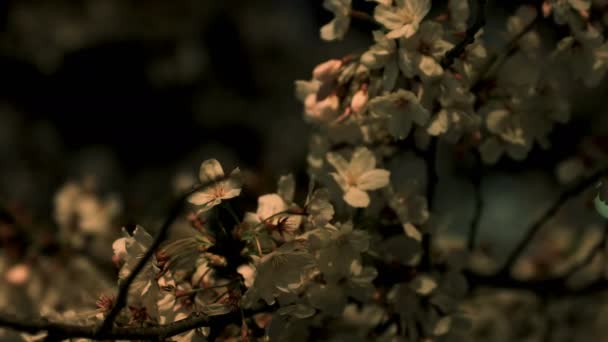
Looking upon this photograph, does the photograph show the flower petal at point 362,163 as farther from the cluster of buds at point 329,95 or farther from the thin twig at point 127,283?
the thin twig at point 127,283

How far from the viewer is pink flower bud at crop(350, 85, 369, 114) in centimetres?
165

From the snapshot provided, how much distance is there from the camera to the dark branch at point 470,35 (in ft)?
4.93

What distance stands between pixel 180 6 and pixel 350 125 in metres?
3.43

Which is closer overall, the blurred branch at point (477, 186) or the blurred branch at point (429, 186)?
the blurred branch at point (429, 186)

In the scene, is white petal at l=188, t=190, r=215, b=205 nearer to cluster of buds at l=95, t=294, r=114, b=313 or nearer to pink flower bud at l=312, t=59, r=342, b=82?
cluster of buds at l=95, t=294, r=114, b=313

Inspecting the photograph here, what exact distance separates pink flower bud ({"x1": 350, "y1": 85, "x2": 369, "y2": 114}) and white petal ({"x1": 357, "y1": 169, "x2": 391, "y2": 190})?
13cm

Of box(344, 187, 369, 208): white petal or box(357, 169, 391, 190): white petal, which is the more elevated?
box(357, 169, 391, 190): white petal

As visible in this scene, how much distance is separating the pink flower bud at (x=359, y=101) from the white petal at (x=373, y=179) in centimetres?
13

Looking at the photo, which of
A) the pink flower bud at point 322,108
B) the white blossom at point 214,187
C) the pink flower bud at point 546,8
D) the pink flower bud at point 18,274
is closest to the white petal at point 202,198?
the white blossom at point 214,187

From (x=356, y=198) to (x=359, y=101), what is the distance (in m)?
0.21

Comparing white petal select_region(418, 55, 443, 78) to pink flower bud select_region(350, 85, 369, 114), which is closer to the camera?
white petal select_region(418, 55, 443, 78)

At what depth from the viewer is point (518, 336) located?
257 centimetres

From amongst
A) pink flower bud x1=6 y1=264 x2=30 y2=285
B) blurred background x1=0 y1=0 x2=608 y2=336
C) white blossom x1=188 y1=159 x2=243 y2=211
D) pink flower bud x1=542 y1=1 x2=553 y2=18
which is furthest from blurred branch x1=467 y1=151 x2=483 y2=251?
blurred background x1=0 y1=0 x2=608 y2=336

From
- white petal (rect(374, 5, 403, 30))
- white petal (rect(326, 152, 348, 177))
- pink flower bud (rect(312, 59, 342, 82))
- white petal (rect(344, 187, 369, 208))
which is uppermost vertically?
white petal (rect(374, 5, 403, 30))
